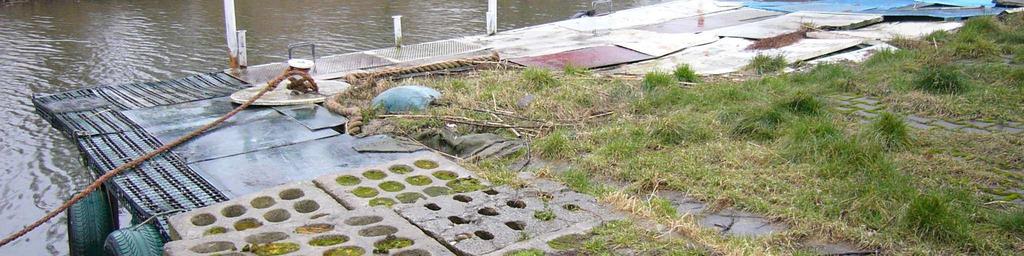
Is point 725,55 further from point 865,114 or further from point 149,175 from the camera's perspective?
point 149,175

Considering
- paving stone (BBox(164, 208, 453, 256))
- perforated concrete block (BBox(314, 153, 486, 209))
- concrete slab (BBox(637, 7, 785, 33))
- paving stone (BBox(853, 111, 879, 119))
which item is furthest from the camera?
concrete slab (BBox(637, 7, 785, 33))

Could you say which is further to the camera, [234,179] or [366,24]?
[366,24]

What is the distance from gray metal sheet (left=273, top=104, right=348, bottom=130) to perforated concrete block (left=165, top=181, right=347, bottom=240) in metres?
1.85

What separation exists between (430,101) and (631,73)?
101 inches

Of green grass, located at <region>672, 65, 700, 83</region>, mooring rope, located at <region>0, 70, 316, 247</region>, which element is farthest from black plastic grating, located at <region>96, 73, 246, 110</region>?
green grass, located at <region>672, 65, 700, 83</region>

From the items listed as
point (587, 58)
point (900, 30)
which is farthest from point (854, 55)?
point (587, 58)

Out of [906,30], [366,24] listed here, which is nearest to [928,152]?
[906,30]

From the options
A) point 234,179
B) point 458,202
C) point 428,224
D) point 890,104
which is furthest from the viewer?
point 890,104

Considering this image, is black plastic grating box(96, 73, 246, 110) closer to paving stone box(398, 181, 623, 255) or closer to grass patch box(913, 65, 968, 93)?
paving stone box(398, 181, 623, 255)

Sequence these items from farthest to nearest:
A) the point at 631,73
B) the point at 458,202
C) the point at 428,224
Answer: the point at 631,73, the point at 458,202, the point at 428,224

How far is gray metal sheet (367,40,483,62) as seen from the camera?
10.1 meters

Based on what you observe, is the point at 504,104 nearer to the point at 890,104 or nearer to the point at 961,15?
the point at 890,104

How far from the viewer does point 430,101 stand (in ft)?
23.2

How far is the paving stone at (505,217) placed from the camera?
4.02 m
